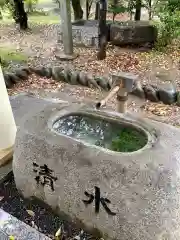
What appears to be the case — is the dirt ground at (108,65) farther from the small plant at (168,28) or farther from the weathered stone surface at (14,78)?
the small plant at (168,28)

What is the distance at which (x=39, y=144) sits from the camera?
3.03 metres

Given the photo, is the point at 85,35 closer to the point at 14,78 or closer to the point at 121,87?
the point at 14,78

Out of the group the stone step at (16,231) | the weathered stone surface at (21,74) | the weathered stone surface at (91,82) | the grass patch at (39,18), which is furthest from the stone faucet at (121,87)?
the grass patch at (39,18)

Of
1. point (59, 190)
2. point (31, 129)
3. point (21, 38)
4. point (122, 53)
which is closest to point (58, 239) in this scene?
point (59, 190)

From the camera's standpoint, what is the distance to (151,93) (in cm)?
691

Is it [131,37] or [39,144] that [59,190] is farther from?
[131,37]

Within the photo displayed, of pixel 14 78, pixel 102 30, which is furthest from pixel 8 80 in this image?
pixel 102 30

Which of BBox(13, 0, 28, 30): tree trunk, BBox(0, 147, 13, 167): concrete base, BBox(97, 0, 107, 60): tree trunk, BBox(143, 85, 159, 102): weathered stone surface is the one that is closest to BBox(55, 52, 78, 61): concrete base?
BBox(97, 0, 107, 60): tree trunk

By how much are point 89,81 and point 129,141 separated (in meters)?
4.90

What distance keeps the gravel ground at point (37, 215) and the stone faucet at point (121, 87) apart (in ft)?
4.39

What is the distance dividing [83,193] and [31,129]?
2.93 feet

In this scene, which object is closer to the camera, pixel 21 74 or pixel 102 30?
pixel 21 74

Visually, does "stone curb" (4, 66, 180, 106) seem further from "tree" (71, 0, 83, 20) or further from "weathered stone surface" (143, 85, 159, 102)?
"tree" (71, 0, 83, 20)

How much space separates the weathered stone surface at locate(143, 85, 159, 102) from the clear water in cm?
396
